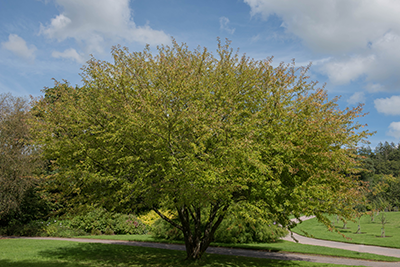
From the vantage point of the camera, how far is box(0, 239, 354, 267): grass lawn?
11.3 meters

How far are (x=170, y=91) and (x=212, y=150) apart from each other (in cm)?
244

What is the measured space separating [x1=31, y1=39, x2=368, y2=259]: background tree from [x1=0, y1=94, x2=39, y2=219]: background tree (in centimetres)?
1065

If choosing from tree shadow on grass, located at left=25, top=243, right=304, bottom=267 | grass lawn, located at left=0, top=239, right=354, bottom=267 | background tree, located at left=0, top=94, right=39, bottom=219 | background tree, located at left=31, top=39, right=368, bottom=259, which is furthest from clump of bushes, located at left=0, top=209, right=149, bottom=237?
background tree, located at left=31, top=39, right=368, bottom=259

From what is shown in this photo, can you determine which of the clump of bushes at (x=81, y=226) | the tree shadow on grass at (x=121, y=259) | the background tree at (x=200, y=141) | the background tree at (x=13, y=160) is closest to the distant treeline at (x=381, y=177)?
the background tree at (x=200, y=141)

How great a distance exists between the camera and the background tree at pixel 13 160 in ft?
63.3

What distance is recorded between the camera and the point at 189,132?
8.74m

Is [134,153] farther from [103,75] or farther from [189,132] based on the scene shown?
[103,75]

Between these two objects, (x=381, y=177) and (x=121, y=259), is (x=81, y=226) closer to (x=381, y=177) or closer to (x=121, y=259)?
(x=121, y=259)

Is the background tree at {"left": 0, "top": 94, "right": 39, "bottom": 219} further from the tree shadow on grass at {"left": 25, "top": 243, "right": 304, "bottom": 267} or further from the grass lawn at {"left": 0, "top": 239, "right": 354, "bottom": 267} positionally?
the tree shadow on grass at {"left": 25, "top": 243, "right": 304, "bottom": 267}

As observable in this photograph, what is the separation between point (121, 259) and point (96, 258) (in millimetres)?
1138

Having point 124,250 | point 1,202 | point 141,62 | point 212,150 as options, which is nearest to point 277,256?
point 124,250

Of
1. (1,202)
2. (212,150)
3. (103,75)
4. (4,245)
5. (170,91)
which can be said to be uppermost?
(103,75)

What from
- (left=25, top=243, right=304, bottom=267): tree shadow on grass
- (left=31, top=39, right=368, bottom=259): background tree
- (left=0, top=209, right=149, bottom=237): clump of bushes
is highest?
(left=31, top=39, right=368, bottom=259): background tree

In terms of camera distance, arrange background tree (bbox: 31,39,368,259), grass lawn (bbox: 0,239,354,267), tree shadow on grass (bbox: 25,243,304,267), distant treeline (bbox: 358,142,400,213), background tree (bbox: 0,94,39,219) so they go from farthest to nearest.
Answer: distant treeline (bbox: 358,142,400,213)
background tree (bbox: 0,94,39,219)
tree shadow on grass (bbox: 25,243,304,267)
grass lawn (bbox: 0,239,354,267)
background tree (bbox: 31,39,368,259)
